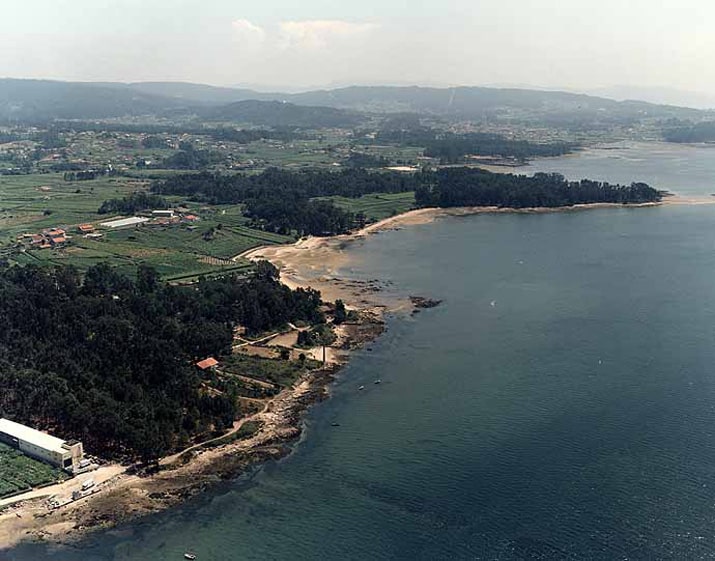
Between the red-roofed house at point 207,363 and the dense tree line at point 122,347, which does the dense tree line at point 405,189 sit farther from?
the red-roofed house at point 207,363

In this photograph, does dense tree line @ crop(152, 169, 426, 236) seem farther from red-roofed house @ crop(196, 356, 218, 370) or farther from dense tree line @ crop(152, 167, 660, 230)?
red-roofed house @ crop(196, 356, 218, 370)

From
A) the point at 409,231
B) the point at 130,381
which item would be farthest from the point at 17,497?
the point at 409,231

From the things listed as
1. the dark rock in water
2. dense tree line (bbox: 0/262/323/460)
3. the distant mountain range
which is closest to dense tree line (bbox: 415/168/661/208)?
the dark rock in water

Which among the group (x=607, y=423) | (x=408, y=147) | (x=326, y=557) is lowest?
(x=326, y=557)

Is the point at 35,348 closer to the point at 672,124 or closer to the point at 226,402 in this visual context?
the point at 226,402

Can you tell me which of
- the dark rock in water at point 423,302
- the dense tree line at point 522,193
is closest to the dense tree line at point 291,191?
the dense tree line at point 522,193

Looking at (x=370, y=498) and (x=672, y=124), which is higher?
(x=672, y=124)

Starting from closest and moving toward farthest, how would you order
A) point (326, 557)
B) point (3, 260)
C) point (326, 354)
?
1. point (326, 557)
2. point (326, 354)
3. point (3, 260)

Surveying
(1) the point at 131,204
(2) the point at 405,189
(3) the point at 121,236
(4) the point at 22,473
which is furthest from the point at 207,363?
(2) the point at 405,189
